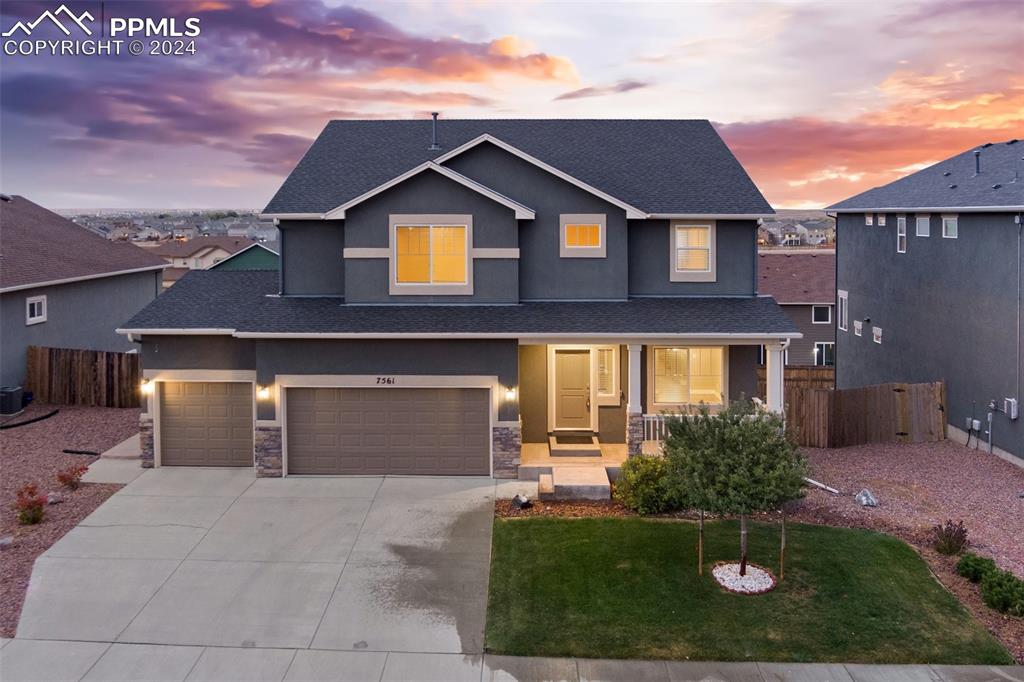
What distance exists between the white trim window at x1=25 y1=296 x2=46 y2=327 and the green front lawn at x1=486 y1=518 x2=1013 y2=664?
58.3 feet

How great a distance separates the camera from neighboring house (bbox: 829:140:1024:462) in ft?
60.1

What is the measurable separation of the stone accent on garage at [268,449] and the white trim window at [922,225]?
1804 cm

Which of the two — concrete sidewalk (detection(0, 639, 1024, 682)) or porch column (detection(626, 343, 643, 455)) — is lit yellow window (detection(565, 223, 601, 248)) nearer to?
porch column (detection(626, 343, 643, 455))

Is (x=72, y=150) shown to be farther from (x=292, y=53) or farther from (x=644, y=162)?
(x=644, y=162)

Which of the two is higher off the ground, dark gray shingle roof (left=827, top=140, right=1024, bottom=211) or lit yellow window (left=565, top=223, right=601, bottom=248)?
dark gray shingle roof (left=827, top=140, right=1024, bottom=211)

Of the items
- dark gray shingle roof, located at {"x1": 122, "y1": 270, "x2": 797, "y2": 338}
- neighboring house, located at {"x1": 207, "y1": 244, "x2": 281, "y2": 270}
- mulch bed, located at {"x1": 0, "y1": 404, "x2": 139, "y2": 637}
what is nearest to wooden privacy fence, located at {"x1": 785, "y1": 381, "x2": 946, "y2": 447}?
dark gray shingle roof, located at {"x1": 122, "y1": 270, "x2": 797, "y2": 338}

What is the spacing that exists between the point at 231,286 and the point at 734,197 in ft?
40.8

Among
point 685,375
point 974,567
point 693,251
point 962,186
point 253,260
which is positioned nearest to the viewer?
point 974,567

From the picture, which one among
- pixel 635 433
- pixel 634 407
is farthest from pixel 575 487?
pixel 634 407

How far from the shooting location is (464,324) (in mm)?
16672

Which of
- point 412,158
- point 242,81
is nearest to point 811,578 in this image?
point 412,158

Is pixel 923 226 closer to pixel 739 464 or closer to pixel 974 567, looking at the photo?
pixel 974 567

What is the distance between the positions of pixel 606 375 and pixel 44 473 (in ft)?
41.0

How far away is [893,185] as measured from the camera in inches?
1055
